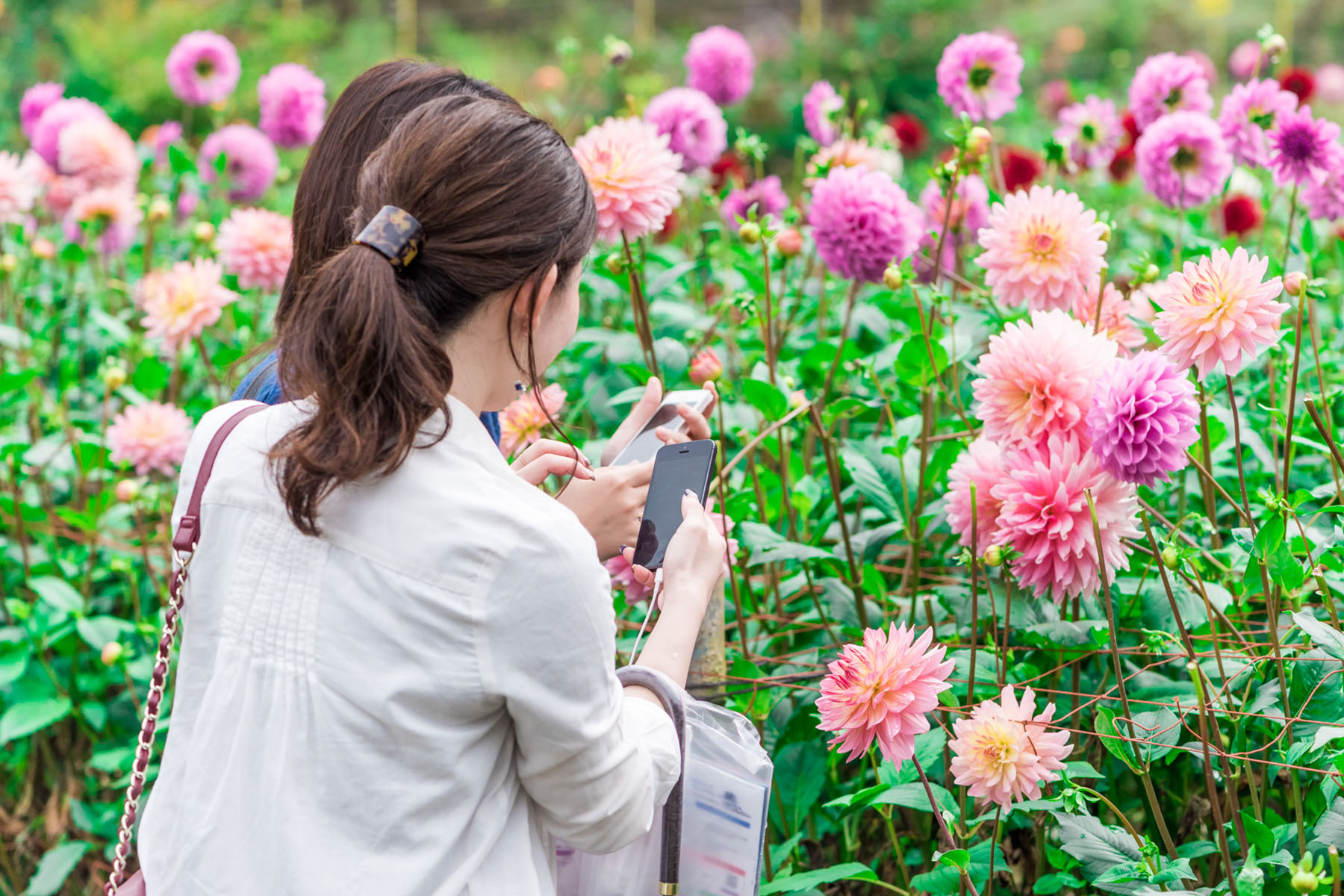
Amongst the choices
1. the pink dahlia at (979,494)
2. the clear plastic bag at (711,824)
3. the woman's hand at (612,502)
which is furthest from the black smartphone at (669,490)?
the pink dahlia at (979,494)

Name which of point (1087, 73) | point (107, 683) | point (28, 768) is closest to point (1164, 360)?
point (107, 683)

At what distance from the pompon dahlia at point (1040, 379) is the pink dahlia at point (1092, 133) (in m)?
1.26

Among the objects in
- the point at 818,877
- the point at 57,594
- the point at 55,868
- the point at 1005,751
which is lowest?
the point at 55,868

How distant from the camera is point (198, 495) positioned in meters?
1.07

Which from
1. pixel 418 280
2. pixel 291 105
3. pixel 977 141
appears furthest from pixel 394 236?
pixel 291 105

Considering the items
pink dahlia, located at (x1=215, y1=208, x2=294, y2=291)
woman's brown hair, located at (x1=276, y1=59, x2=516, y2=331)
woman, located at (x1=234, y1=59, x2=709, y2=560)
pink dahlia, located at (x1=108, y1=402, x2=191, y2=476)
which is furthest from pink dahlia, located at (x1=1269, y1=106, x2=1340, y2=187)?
pink dahlia, located at (x1=108, y1=402, x2=191, y2=476)

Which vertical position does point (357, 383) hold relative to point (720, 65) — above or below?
below

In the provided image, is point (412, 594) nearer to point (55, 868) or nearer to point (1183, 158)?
point (55, 868)

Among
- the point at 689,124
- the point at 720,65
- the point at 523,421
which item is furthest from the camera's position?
the point at 720,65

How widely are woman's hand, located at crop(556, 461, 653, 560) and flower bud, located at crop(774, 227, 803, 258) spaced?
0.59 meters

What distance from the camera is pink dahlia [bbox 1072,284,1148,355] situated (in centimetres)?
151

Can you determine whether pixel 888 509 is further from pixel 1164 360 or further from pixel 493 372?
pixel 493 372

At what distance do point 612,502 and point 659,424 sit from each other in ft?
0.46

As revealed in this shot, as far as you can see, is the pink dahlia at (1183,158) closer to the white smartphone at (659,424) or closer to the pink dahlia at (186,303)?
the white smartphone at (659,424)
